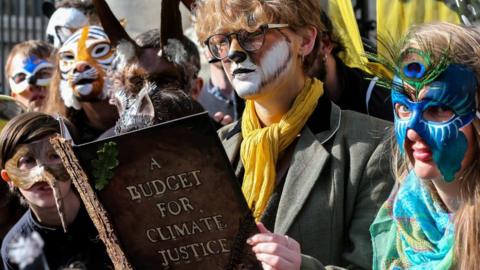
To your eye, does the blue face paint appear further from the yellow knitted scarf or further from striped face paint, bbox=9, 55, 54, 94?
striped face paint, bbox=9, 55, 54, 94

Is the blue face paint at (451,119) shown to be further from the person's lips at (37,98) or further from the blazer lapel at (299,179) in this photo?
the person's lips at (37,98)

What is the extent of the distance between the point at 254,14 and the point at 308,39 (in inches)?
9.8

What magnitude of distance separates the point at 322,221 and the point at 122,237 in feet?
2.42

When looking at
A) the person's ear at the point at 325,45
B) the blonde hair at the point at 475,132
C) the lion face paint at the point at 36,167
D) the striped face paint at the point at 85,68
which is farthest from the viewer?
the striped face paint at the point at 85,68

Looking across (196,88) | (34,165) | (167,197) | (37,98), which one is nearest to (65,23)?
(37,98)

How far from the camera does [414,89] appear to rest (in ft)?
10.9

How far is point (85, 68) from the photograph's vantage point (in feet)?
18.8

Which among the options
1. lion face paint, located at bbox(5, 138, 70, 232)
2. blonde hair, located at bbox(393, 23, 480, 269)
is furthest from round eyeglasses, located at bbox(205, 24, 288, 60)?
lion face paint, located at bbox(5, 138, 70, 232)

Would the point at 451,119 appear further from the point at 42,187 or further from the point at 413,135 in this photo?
the point at 42,187

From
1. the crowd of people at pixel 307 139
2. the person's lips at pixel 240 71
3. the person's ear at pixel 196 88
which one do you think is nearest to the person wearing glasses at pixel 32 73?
the crowd of people at pixel 307 139

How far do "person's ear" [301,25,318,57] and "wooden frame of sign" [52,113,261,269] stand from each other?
0.96 metres

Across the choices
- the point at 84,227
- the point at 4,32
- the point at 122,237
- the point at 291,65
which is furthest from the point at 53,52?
the point at 4,32

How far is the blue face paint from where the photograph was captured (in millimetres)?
3264

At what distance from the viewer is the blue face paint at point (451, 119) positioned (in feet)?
10.7
